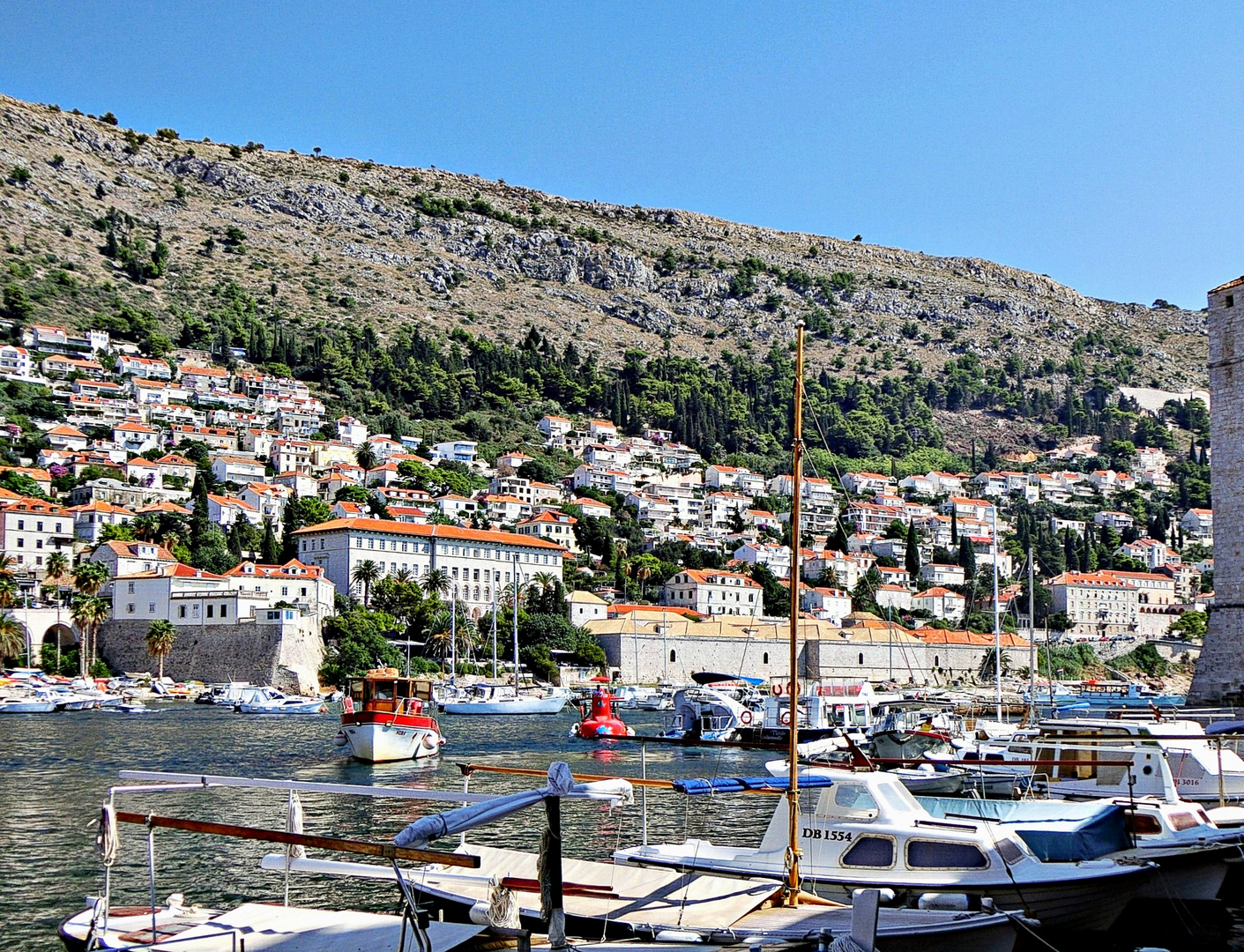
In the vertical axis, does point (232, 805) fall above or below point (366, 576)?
below

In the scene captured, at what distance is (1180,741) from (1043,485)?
16168cm

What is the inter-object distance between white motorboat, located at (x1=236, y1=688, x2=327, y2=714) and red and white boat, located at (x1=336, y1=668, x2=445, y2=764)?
19688mm

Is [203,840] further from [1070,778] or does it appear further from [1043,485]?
[1043,485]

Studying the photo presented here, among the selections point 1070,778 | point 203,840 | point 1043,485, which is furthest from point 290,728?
point 1043,485

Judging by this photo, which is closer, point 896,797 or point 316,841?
point 316,841

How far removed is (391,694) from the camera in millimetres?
38312

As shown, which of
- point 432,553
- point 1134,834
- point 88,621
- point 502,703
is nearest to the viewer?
point 1134,834

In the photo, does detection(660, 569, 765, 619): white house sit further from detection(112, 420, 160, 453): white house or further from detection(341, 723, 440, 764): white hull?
detection(341, 723, 440, 764): white hull

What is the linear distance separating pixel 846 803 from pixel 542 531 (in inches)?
3944

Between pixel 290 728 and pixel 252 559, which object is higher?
pixel 252 559

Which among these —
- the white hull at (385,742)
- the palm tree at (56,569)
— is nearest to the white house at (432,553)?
the palm tree at (56,569)

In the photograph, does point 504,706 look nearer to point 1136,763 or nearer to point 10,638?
point 10,638

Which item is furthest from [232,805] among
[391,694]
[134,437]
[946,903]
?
[134,437]

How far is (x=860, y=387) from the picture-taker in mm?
198125
